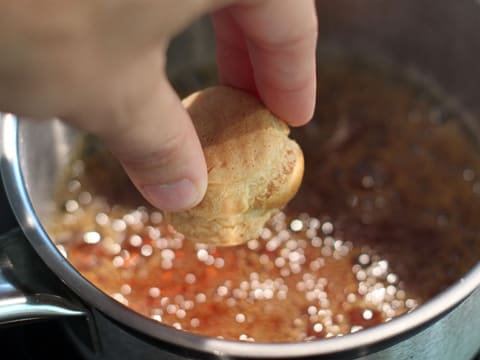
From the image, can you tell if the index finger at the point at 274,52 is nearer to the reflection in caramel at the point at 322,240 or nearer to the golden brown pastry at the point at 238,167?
the golden brown pastry at the point at 238,167

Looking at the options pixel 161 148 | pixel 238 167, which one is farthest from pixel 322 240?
pixel 161 148

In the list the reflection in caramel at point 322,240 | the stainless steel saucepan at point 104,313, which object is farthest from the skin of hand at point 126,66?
the reflection in caramel at point 322,240

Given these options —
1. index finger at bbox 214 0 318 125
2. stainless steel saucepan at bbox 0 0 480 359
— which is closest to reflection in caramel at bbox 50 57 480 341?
stainless steel saucepan at bbox 0 0 480 359

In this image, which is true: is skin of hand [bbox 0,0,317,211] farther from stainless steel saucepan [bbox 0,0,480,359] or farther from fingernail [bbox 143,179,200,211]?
stainless steel saucepan [bbox 0,0,480,359]

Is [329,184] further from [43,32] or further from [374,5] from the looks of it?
[43,32]

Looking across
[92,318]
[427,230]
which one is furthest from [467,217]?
[92,318]

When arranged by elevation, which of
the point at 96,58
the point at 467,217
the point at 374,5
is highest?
→ the point at 96,58

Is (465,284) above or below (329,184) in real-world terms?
above
